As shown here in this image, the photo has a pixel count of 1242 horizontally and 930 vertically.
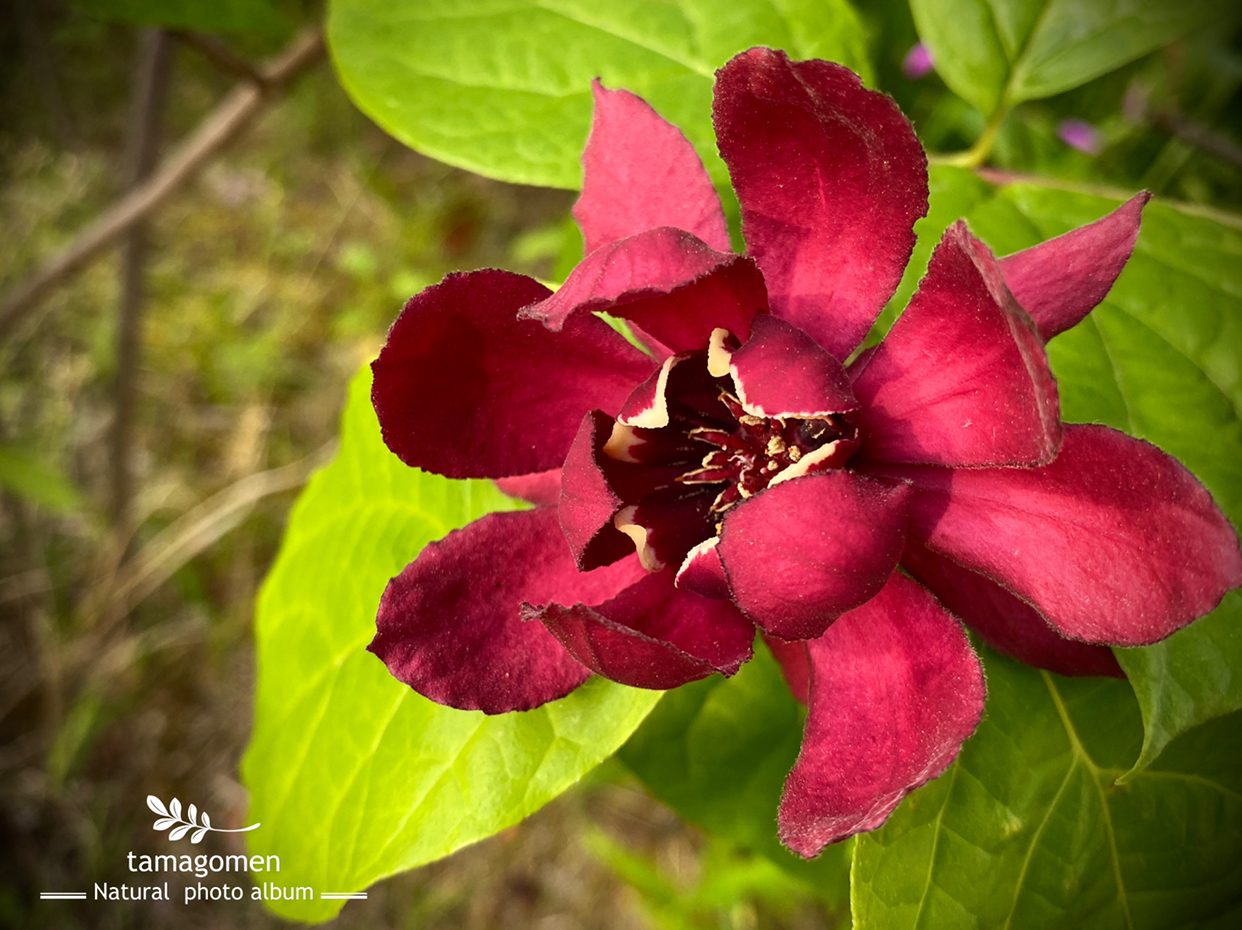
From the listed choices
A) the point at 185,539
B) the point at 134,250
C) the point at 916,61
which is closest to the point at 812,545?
the point at 916,61

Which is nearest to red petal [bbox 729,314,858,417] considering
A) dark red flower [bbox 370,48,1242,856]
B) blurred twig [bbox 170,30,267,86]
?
dark red flower [bbox 370,48,1242,856]

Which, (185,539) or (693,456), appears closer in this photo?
(693,456)

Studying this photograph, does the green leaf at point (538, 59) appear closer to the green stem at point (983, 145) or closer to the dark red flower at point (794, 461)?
the green stem at point (983, 145)

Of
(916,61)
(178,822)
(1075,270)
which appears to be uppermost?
(1075,270)

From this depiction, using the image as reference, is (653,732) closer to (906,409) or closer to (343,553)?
(343,553)

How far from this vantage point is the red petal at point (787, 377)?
0.76 meters

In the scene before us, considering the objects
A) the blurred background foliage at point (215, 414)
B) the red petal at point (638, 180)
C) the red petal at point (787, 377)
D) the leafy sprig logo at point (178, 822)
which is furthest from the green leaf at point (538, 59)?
the blurred background foliage at point (215, 414)

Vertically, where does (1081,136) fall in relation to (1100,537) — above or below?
below

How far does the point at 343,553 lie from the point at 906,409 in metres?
0.80

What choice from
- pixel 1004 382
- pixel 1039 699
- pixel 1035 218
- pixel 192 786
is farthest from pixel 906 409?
pixel 192 786

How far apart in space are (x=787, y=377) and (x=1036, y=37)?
33.5 inches

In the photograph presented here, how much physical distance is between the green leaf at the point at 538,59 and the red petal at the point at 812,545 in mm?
650

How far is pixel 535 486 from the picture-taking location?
101cm

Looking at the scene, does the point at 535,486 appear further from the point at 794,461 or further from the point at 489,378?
the point at 794,461
